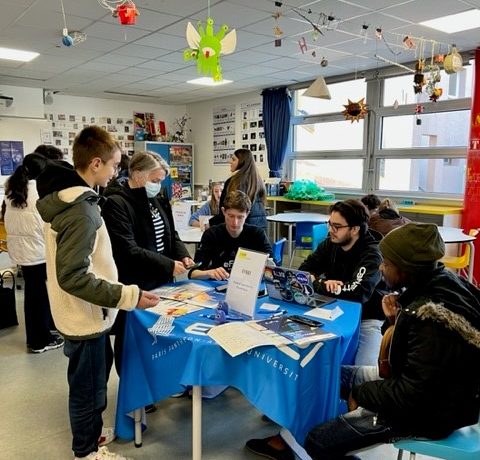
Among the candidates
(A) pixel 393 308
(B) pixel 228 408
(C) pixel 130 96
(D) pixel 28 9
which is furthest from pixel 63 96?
(A) pixel 393 308

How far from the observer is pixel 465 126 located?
17.9 feet

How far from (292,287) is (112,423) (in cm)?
126

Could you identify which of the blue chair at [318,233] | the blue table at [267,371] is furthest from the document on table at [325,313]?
the blue chair at [318,233]

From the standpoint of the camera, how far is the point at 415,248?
1.42 metres

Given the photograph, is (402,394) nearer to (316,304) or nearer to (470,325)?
(470,325)

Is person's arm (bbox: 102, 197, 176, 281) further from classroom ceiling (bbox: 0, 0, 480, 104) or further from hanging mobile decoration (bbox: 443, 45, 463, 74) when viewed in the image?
hanging mobile decoration (bbox: 443, 45, 463, 74)

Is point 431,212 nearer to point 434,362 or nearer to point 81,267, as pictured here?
point 434,362

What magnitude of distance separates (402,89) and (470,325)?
5.40 metres

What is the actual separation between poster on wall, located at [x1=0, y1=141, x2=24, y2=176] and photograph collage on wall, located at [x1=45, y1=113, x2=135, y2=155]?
0.76 meters

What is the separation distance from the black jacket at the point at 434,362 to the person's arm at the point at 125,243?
120cm

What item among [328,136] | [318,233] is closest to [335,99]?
[328,136]

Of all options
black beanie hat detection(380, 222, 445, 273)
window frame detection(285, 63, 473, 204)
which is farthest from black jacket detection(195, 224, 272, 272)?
window frame detection(285, 63, 473, 204)

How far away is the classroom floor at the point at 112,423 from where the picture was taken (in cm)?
212

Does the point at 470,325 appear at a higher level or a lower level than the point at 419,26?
lower
